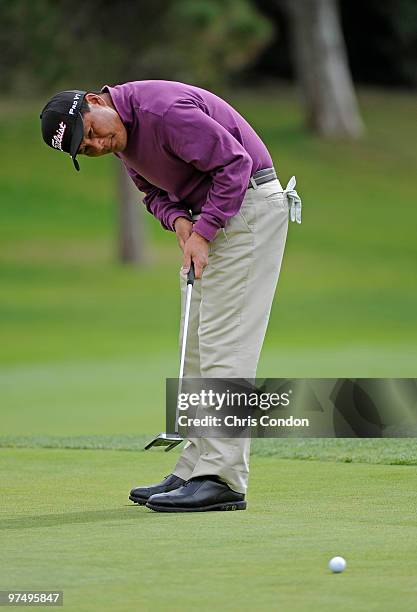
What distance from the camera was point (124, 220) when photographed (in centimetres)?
2605

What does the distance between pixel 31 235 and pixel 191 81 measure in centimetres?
801

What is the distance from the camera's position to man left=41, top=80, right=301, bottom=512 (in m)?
5.18

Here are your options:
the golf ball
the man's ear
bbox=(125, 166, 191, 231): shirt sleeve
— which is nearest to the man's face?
the man's ear

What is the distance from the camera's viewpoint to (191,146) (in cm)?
514

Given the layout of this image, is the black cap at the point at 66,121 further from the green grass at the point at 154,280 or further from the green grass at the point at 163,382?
the green grass at the point at 154,280

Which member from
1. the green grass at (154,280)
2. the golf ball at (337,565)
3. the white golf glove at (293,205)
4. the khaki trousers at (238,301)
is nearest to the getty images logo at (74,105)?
the khaki trousers at (238,301)

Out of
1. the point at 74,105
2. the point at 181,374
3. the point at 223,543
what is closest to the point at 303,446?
the point at 181,374

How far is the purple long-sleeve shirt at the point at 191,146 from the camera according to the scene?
203 inches

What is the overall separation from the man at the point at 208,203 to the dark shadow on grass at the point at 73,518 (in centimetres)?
11

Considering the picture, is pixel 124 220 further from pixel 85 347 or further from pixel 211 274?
pixel 211 274

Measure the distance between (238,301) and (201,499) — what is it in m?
0.77

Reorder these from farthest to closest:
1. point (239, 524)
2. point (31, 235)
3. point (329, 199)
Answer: point (329, 199)
point (31, 235)
point (239, 524)

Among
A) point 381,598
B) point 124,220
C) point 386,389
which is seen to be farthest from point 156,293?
point 381,598

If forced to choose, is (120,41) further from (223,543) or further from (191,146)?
(223,543)
